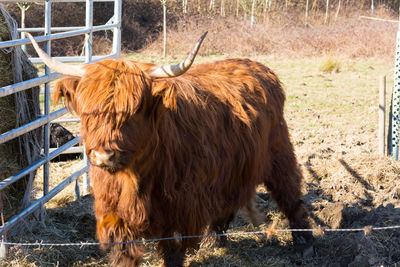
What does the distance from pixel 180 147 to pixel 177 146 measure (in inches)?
1.2

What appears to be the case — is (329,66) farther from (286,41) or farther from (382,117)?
(382,117)

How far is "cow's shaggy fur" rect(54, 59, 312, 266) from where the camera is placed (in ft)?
8.61

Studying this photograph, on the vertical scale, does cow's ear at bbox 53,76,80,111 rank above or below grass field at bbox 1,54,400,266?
above

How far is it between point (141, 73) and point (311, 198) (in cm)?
313

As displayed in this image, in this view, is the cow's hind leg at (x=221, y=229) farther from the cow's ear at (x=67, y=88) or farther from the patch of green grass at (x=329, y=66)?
the patch of green grass at (x=329, y=66)

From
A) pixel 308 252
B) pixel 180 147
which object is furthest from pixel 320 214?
pixel 180 147

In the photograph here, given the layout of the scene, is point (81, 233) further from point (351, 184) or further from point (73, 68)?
point (351, 184)

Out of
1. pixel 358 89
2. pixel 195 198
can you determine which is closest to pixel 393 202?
pixel 195 198

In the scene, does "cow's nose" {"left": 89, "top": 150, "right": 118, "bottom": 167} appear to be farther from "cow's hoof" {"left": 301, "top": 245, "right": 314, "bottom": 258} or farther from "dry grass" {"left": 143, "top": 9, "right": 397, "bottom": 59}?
"dry grass" {"left": 143, "top": 9, "right": 397, "bottom": 59}

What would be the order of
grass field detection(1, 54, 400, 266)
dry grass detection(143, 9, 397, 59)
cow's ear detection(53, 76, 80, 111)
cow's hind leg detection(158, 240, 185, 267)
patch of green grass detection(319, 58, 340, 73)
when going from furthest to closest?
dry grass detection(143, 9, 397, 59) → patch of green grass detection(319, 58, 340, 73) → grass field detection(1, 54, 400, 266) → cow's hind leg detection(158, 240, 185, 267) → cow's ear detection(53, 76, 80, 111)

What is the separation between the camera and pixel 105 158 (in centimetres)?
248

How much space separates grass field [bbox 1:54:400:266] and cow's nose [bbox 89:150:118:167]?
1571mm

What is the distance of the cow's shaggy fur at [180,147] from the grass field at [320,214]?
280mm

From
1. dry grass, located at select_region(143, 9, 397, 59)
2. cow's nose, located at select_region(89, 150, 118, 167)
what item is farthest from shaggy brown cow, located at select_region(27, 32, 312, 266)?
dry grass, located at select_region(143, 9, 397, 59)
